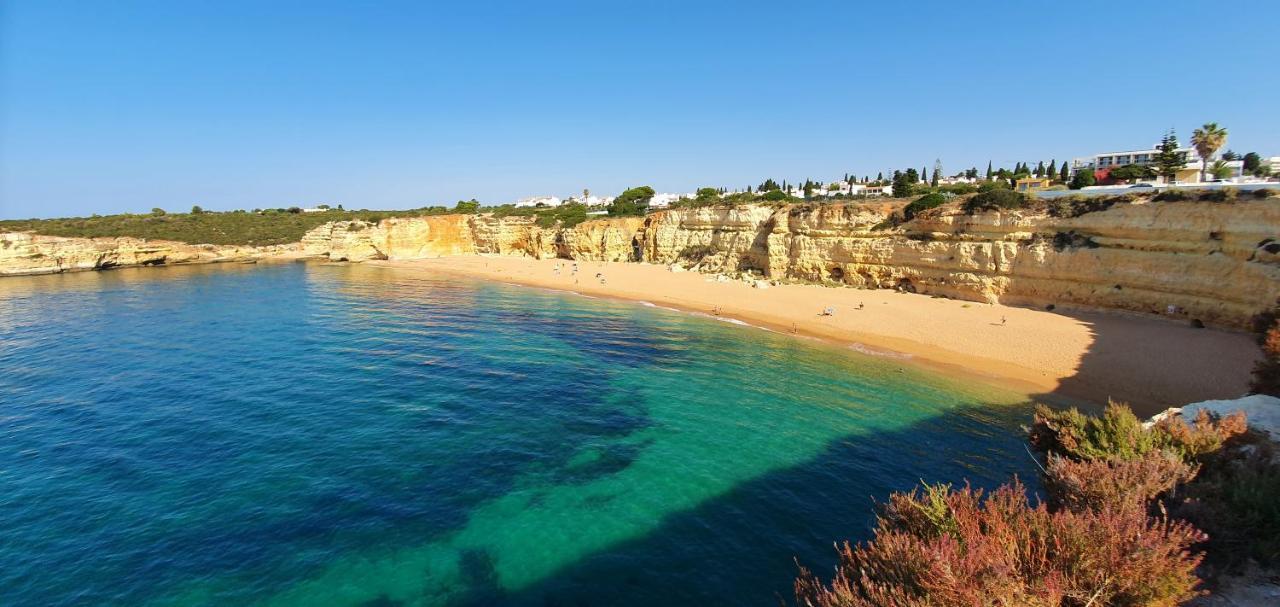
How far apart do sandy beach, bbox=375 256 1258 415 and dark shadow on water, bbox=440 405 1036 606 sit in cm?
723

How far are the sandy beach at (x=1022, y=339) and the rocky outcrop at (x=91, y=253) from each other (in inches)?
2499

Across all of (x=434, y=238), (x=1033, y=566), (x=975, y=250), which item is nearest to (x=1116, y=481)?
(x=1033, y=566)

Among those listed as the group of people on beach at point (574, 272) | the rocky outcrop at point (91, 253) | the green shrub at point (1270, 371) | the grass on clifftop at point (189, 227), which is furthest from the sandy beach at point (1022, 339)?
the grass on clifftop at point (189, 227)

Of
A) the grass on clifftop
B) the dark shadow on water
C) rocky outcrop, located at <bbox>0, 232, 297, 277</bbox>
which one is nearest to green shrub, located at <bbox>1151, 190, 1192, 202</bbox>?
the dark shadow on water

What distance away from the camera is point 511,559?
9.76 meters

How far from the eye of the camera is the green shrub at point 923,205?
34188 mm

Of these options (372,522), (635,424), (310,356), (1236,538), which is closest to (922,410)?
(635,424)

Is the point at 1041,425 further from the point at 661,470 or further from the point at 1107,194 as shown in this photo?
the point at 1107,194

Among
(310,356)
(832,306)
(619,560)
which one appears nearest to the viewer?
(619,560)

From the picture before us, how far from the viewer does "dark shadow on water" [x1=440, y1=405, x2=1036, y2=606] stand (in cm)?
880

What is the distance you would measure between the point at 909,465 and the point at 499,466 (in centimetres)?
1061

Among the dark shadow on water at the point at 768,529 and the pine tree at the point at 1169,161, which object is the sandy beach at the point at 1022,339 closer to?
the dark shadow on water at the point at 768,529

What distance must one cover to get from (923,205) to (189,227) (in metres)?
95.4

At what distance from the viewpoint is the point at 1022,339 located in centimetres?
2412
